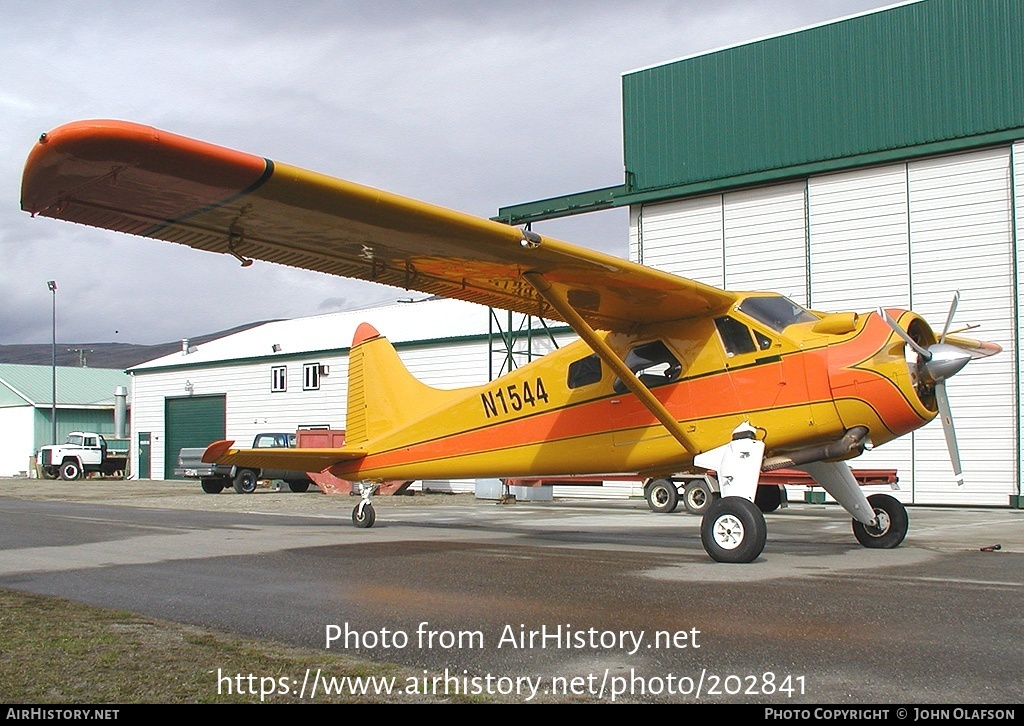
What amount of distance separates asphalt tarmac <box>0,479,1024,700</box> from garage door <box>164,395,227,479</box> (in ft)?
94.2

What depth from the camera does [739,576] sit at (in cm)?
852

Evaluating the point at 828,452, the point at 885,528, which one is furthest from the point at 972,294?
the point at 828,452

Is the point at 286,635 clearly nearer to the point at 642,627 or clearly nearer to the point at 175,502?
the point at 642,627

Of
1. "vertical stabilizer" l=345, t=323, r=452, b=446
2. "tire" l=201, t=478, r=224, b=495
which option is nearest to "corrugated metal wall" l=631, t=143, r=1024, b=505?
"vertical stabilizer" l=345, t=323, r=452, b=446

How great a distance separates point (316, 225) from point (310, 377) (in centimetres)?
3039

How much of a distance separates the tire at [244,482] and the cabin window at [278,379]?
8.54 metres

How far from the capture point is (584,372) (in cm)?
1227

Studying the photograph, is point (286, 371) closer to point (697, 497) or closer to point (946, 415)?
point (697, 497)

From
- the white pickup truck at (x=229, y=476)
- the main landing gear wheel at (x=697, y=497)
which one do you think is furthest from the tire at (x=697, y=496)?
the white pickup truck at (x=229, y=476)

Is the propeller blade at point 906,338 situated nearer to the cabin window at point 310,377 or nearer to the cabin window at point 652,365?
the cabin window at point 652,365

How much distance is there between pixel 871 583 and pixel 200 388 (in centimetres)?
4013

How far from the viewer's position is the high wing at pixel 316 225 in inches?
267

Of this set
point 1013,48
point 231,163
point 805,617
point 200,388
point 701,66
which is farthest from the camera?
point 200,388

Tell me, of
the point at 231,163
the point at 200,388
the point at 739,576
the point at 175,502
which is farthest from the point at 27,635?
the point at 200,388
